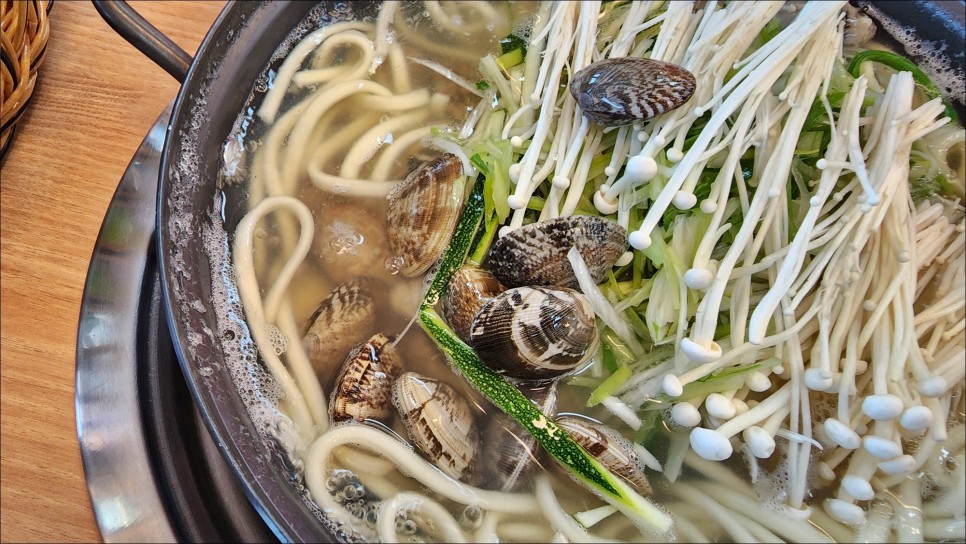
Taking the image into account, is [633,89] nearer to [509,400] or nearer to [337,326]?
[509,400]

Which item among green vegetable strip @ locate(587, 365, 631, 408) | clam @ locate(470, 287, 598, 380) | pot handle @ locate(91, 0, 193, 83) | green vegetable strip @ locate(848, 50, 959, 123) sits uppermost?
green vegetable strip @ locate(848, 50, 959, 123)

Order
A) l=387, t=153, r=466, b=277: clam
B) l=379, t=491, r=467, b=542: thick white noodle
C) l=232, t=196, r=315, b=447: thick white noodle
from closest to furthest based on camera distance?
l=379, t=491, r=467, b=542: thick white noodle, l=232, t=196, r=315, b=447: thick white noodle, l=387, t=153, r=466, b=277: clam

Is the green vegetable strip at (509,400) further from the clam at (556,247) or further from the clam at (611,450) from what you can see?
the clam at (556,247)

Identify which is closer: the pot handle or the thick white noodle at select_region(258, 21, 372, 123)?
the pot handle

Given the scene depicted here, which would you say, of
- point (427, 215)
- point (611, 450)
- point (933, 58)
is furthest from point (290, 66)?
point (933, 58)

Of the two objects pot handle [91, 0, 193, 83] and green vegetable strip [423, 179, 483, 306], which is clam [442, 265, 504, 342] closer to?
green vegetable strip [423, 179, 483, 306]

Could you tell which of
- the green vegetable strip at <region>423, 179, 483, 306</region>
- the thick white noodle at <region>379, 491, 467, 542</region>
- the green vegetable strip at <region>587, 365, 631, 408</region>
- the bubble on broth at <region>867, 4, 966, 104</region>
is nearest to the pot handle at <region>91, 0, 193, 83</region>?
the green vegetable strip at <region>423, 179, 483, 306</region>

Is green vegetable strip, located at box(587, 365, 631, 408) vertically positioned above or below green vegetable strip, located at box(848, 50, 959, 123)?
below
